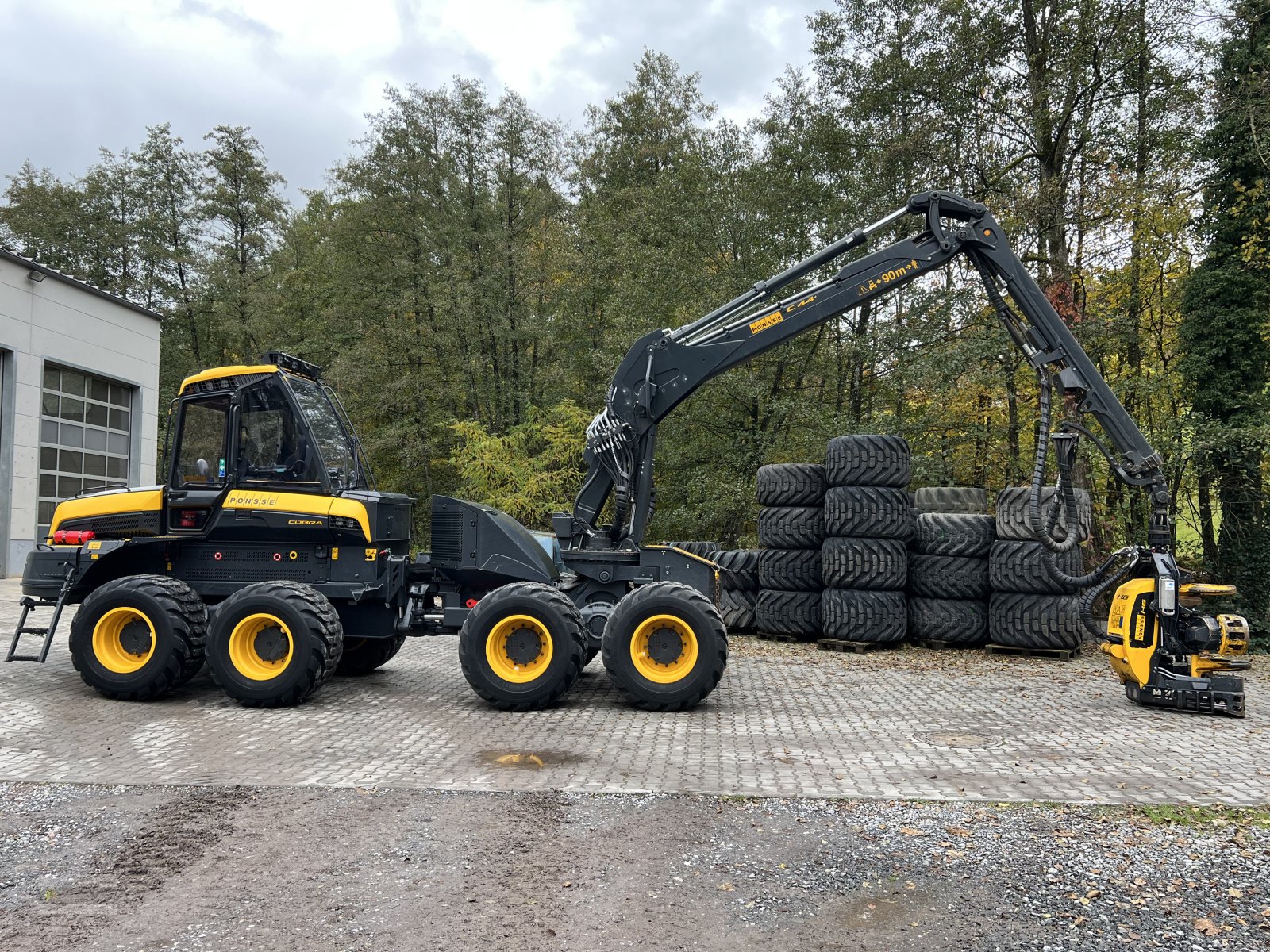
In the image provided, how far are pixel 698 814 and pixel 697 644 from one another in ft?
8.94

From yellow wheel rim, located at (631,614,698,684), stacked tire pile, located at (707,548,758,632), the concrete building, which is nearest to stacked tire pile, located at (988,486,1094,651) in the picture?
stacked tire pile, located at (707,548,758,632)

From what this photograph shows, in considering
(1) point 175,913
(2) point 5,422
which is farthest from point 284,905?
(2) point 5,422

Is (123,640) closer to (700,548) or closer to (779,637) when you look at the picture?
(700,548)

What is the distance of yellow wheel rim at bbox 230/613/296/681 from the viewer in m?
7.60

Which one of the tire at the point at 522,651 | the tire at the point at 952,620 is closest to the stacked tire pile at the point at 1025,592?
the tire at the point at 952,620

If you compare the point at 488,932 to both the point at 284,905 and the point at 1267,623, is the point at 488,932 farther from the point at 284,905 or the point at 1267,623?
the point at 1267,623

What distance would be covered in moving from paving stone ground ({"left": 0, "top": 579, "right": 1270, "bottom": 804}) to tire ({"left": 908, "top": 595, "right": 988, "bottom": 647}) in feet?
7.25

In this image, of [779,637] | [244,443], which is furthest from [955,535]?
[244,443]

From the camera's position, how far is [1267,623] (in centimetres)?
1280

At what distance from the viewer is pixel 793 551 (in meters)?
12.2

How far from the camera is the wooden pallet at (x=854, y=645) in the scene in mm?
11594

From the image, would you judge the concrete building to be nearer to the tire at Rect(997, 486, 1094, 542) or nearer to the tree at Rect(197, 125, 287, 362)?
the tree at Rect(197, 125, 287, 362)

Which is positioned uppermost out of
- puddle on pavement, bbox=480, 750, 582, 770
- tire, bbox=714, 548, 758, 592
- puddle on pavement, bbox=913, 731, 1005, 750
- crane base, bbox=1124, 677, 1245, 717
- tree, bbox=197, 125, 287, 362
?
tree, bbox=197, 125, 287, 362

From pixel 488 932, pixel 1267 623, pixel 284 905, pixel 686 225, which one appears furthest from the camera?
pixel 686 225
